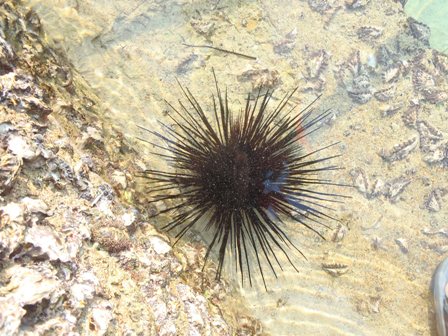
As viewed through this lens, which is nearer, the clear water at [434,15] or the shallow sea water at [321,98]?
the shallow sea water at [321,98]

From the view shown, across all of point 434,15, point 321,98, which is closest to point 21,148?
point 321,98

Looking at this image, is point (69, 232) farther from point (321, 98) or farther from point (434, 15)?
point (434, 15)

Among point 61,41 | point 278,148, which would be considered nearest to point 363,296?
point 278,148

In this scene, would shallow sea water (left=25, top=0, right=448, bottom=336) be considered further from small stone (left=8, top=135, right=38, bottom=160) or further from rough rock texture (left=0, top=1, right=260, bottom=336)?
small stone (left=8, top=135, right=38, bottom=160)

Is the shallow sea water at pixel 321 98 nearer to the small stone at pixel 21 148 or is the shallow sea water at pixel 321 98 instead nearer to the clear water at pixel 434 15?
the clear water at pixel 434 15

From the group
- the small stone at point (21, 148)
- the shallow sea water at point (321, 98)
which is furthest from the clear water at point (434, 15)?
the small stone at point (21, 148)

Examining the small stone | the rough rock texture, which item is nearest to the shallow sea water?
the rough rock texture

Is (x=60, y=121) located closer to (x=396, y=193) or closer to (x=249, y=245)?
(x=249, y=245)
